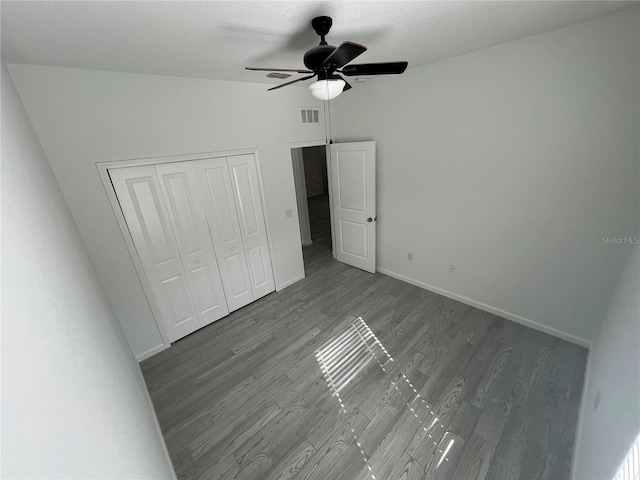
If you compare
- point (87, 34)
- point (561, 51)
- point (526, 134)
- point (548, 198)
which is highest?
point (87, 34)

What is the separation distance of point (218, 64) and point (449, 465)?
3474 millimetres

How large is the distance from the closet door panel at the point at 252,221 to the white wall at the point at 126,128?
0.18 metres

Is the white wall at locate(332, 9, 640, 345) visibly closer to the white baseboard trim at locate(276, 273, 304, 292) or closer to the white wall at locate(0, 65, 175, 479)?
the white baseboard trim at locate(276, 273, 304, 292)

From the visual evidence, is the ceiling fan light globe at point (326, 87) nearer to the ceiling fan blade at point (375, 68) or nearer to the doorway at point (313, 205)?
the ceiling fan blade at point (375, 68)

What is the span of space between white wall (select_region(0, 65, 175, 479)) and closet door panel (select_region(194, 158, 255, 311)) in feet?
6.09

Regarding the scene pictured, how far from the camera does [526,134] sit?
2.28 metres

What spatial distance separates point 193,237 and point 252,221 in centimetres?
73

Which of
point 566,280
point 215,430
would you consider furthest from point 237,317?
point 566,280

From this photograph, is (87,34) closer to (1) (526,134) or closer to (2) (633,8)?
(1) (526,134)

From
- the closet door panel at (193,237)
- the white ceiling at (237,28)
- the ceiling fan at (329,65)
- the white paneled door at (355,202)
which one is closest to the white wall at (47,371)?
the white ceiling at (237,28)

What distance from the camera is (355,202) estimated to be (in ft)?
12.5

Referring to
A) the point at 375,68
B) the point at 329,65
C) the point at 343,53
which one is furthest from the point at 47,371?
the point at 375,68

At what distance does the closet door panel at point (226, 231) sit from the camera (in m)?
2.79

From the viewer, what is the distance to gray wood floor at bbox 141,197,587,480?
1674 millimetres
